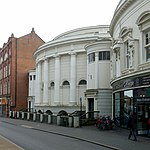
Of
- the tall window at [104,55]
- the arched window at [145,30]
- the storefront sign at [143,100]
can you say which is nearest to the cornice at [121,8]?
the arched window at [145,30]

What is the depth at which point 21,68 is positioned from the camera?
6531cm

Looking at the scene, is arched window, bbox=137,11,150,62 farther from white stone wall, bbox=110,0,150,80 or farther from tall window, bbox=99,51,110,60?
tall window, bbox=99,51,110,60

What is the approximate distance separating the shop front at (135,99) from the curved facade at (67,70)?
16.5 m

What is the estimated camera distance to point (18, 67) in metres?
64.9

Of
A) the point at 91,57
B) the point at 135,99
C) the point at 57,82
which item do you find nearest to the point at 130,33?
the point at 135,99

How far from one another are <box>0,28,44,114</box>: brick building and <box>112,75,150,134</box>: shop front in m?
40.5

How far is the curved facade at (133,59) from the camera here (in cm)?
2072

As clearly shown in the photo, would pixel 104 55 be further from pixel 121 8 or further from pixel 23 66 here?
pixel 23 66

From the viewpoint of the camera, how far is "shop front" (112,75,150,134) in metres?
20.5

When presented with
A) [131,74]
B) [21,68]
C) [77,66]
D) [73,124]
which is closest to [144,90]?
[131,74]

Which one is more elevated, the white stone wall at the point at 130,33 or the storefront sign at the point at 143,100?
the white stone wall at the point at 130,33

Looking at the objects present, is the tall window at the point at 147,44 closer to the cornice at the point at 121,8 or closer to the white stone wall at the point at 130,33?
the white stone wall at the point at 130,33

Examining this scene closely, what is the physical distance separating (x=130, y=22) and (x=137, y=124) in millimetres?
7519

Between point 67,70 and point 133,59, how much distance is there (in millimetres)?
24331
